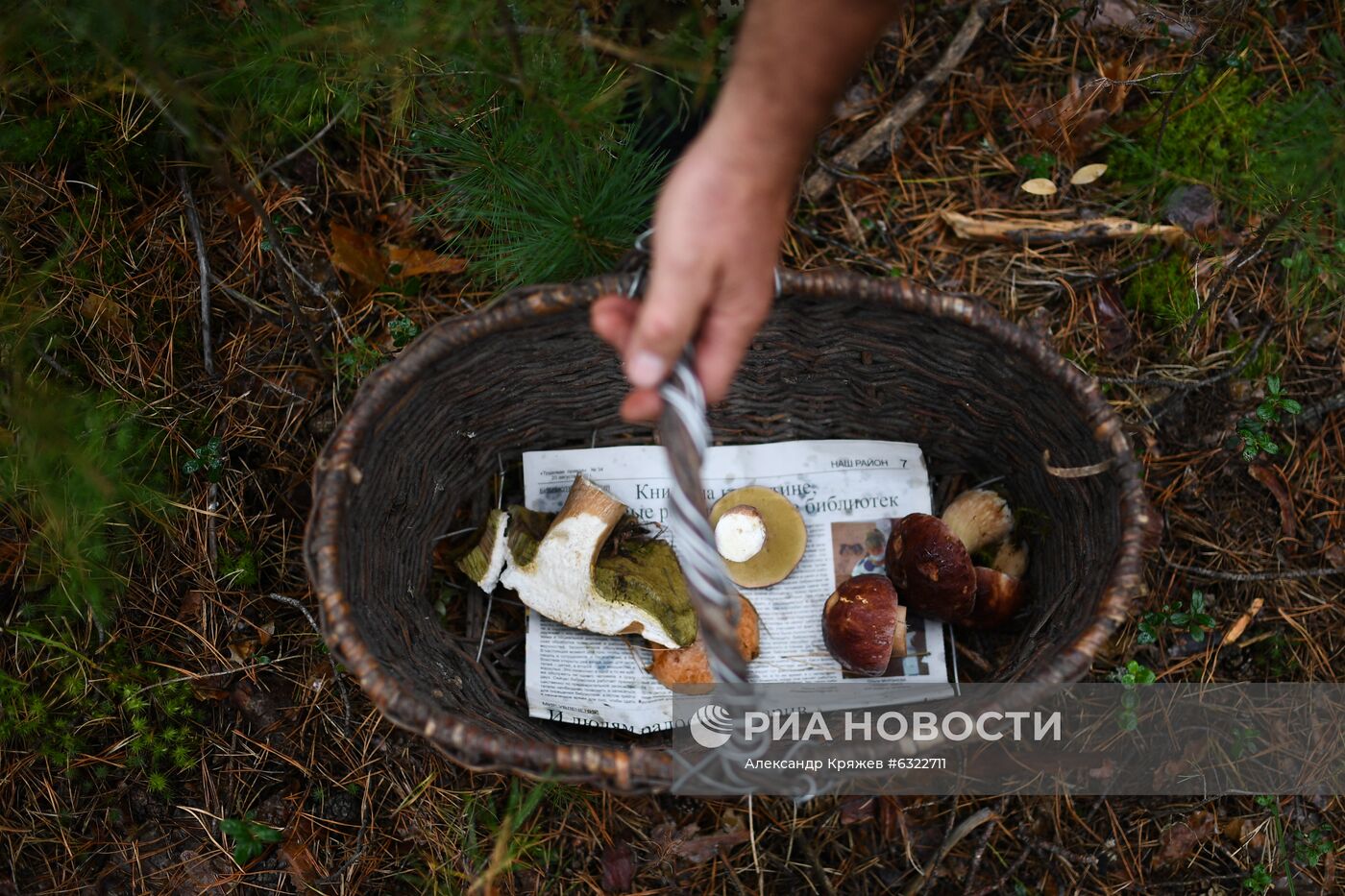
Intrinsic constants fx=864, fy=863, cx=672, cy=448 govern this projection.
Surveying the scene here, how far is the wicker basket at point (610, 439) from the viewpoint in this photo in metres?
1.29

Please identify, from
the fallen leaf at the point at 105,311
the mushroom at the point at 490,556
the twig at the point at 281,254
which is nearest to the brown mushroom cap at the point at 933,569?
the mushroom at the point at 490,556

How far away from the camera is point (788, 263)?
1939 mm

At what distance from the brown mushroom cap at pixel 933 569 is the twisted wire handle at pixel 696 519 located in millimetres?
530

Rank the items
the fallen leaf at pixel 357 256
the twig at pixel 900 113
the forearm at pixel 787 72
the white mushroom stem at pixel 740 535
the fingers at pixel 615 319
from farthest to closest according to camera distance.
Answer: the twig at pixel 900 113 < the fallen leaf at pixel 357 256 < the white mushroom stem at pixel 740 535 < the fingers at pixel 615 319 < the forearm at pixel 787 72

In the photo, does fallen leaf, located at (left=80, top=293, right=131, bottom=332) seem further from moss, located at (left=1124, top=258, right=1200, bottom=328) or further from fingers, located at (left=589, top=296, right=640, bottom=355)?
moss, located at (left=1124, top=258, right=1200, bottom=328)

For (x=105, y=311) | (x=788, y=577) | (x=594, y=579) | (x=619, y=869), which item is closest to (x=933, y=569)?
(x=788, y=577)

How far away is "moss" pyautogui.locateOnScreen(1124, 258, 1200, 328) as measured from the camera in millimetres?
1850

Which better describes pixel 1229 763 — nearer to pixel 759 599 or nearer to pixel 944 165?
pixel 759 599

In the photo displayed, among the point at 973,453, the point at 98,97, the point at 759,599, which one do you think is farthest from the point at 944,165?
the point at 98,97

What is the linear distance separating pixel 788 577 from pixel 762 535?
119mm

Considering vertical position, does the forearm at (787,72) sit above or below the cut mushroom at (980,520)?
above

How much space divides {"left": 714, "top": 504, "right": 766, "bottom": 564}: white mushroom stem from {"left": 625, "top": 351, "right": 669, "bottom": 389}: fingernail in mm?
680

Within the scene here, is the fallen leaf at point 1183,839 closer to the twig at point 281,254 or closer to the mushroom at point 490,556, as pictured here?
the mushroom at point 490,556

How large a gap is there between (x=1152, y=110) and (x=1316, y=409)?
0.74m
